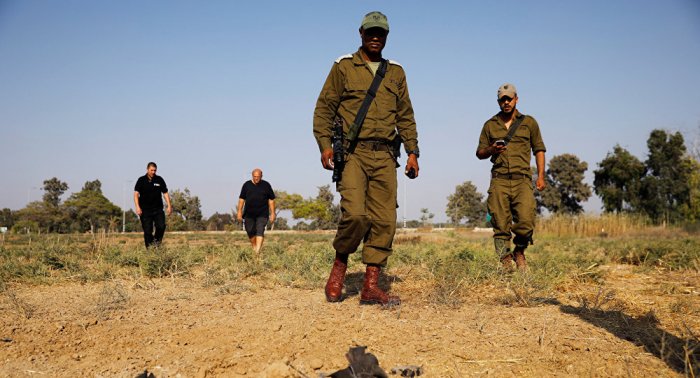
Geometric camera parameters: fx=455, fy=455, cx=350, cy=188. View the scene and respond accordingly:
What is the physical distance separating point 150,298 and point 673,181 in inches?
1409

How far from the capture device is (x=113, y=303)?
372 cm

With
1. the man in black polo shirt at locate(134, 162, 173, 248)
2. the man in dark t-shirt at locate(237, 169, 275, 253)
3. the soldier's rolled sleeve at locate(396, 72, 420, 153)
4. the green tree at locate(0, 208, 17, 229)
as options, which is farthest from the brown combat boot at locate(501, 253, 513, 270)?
the green tree at locate(0, 208, 17, 229)

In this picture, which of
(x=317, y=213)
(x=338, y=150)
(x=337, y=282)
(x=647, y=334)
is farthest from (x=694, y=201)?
(x=317, y=213)

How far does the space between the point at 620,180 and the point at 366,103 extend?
38630 mm

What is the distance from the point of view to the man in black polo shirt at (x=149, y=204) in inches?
317

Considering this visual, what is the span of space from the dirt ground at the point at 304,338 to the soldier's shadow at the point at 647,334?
Answer: 2 centimetres

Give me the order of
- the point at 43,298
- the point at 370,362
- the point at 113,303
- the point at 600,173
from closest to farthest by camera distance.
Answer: the point at 370,362 < the point at 113,303 < the point at 43,298 < the point at 600,173

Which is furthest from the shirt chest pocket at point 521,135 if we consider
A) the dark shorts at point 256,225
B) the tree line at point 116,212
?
the tree line at point 116,212

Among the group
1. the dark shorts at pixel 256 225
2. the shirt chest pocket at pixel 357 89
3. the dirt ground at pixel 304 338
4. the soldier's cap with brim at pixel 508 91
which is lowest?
the dirt ground at pixel 304 338

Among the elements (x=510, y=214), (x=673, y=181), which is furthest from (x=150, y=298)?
(x=673, y=181)

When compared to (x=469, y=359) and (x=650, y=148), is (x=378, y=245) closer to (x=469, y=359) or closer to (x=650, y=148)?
(x=469, y=359)

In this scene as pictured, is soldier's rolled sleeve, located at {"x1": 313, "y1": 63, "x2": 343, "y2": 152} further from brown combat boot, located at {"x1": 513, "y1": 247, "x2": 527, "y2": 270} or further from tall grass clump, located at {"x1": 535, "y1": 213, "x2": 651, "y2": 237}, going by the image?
tall grass clump, located at {"x1": 535, "y1": 213, "x2": 651, "y2": 237}

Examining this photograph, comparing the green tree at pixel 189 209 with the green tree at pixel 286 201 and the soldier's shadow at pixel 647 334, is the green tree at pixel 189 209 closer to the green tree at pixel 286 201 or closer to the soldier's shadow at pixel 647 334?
the green tree at pixel 286 201

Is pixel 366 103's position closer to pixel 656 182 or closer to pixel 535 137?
pixel 535 137
